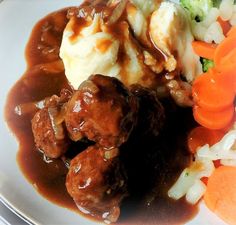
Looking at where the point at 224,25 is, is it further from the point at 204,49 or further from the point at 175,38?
the point at 175,38

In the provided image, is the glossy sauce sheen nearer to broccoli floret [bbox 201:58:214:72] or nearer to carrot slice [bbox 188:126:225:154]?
carrot slice [bbox 188:126:225:154]

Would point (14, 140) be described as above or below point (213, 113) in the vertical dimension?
above

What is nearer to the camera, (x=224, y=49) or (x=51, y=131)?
(x=51, y=131)

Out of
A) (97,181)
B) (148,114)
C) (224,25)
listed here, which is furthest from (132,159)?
(224,25)

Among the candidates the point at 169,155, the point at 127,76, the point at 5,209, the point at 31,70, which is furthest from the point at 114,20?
the point at 5,209

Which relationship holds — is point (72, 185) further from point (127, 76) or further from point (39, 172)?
point (127, 76)

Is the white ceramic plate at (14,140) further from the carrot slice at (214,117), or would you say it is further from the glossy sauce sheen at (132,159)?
the carrot slice at (214,117)
